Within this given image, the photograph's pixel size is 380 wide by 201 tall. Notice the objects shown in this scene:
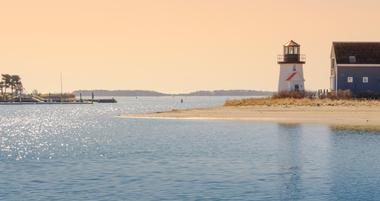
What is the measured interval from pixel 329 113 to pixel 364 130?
17231 millimetres

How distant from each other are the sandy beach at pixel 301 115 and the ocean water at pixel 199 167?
33.5ft

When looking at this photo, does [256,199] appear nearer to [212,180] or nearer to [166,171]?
[212,180]

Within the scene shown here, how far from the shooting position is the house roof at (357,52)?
8981 centimetres

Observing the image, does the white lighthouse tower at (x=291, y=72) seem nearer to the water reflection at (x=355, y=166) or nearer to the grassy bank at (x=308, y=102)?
the grassy bank at (x=308, y=102)

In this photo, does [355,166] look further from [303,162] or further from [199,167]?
[199,167]

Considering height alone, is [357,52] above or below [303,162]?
above

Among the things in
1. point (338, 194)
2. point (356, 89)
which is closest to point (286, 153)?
point (338, 194)

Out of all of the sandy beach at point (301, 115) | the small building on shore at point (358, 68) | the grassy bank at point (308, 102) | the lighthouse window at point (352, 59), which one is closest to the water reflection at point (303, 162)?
the sandy beach at point (301, 115)

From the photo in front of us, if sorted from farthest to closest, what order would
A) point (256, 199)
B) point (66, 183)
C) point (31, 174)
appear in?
point (31, 174)
point (66, 183)
point (256, 199)

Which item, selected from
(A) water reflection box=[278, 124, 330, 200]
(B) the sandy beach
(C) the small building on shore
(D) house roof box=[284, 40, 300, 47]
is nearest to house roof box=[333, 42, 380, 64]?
(C) the small building on shore

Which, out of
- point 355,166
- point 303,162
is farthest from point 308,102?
point 355,166

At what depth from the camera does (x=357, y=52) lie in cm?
9069

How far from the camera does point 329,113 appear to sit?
7450 centimetres

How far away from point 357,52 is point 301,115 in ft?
68.9
